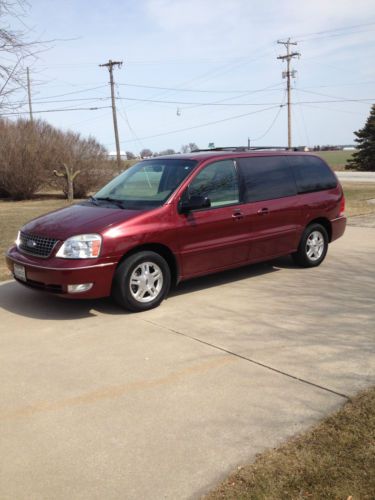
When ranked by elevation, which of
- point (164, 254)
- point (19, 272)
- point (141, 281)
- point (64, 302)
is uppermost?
point (164, 254)

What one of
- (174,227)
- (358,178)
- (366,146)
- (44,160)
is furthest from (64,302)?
(366,146)

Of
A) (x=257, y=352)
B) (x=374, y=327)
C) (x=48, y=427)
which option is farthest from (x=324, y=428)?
(x=374, y=327)

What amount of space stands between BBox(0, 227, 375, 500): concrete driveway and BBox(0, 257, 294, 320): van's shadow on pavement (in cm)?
3

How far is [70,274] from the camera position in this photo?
513 centimetres

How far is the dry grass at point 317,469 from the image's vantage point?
2.56 metres

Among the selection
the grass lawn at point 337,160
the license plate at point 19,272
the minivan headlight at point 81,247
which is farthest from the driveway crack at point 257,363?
the grass lawn at point 337,160

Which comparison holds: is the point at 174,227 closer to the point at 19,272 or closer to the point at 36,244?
the point at 36,244

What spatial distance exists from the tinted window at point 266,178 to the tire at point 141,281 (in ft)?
5.33

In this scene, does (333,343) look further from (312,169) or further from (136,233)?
(312,169)

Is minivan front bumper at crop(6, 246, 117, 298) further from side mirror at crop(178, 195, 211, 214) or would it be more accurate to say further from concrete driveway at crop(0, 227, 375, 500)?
side mirror at crop(178, 195, 211, 214)

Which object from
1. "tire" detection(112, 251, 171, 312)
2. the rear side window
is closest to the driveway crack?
"tire" detection(112, 251, 171, 312)

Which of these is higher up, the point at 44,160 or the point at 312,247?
the point at 44,160

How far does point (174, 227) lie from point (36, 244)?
1.51 metres

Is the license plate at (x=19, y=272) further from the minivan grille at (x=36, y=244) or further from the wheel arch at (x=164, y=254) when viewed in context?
the wheel arch at (x=164, y=254)
